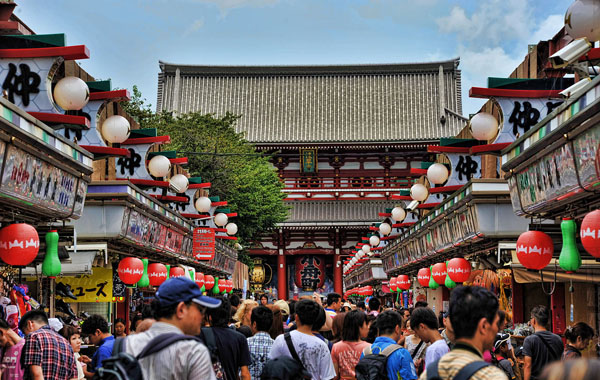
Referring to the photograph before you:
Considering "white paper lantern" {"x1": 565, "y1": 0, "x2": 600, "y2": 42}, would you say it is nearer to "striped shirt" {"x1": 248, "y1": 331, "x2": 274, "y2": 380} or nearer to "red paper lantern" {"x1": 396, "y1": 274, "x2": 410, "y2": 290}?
"striped shirt" {"x1": 248, "y1": 331, "x2": 274, "y2": 380}

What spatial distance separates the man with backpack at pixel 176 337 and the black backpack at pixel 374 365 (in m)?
2.69

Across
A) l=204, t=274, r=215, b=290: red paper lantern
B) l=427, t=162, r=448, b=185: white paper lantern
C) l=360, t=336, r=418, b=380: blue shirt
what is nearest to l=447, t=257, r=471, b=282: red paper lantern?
l=427, t=162, r=448, b=185: white paper lantern

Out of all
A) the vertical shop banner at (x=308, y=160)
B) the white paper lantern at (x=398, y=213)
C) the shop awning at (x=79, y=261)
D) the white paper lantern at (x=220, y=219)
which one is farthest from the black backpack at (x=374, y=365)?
the vertical shop banner at (x=308, y=160)

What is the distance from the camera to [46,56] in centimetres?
948

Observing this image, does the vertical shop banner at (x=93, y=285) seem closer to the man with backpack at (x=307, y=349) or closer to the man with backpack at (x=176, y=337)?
the man with backpack at (x=307, y=349)

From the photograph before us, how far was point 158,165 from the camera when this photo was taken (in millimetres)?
15242

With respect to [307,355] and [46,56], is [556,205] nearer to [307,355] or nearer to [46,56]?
[307,355]

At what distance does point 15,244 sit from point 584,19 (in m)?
5.88

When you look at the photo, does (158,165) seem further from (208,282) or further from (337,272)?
(337,272)

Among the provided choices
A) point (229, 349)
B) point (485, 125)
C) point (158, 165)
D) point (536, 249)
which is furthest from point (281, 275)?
point (229, 349)

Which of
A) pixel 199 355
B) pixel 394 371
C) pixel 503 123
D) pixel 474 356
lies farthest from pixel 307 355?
pixel 503 123

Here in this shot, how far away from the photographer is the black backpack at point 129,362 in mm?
3881

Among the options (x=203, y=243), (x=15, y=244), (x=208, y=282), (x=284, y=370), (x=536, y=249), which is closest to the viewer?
(x=284, y=370)

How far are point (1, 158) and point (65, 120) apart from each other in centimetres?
226
